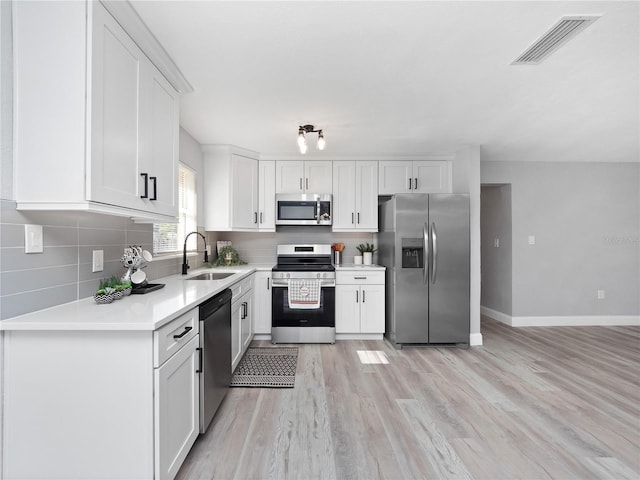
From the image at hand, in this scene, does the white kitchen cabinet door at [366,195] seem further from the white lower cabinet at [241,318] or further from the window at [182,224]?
the window at [182,224]

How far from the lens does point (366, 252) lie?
4.18 metres


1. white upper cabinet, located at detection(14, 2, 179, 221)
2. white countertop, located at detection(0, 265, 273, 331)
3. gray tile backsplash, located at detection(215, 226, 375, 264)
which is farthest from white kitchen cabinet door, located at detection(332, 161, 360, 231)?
white upper cabinet, located at detection(14, 2, 179, 221)

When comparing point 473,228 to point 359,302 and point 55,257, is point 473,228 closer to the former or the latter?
point 359,302

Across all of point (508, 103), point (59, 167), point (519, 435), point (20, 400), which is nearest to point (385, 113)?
point (508, 103)

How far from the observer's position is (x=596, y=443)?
1.91m

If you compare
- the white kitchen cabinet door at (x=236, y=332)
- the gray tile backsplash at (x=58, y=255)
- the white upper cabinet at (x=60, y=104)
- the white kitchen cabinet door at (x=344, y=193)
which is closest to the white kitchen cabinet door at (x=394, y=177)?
the white kitchen cabinet door at (x=344, y=193)

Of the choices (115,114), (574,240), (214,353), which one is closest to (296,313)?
(214,353)

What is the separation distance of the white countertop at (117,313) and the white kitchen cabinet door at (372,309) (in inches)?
87.8

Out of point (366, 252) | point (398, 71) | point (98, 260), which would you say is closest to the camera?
point (98, 260)

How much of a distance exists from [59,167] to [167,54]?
101 cm

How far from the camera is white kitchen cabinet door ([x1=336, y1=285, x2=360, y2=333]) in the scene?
3816mm

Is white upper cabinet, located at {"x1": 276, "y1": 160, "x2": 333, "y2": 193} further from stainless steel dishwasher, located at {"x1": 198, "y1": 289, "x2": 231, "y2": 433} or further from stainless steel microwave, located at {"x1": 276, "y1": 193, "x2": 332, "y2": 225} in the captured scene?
stainless steel dishwasher, located at {"x1": 198, "y1": 289, "x2": 231, "y2": 433}

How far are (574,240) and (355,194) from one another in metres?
3.35

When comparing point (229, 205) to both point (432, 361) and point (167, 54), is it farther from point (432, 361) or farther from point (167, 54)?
point (432, 361)
